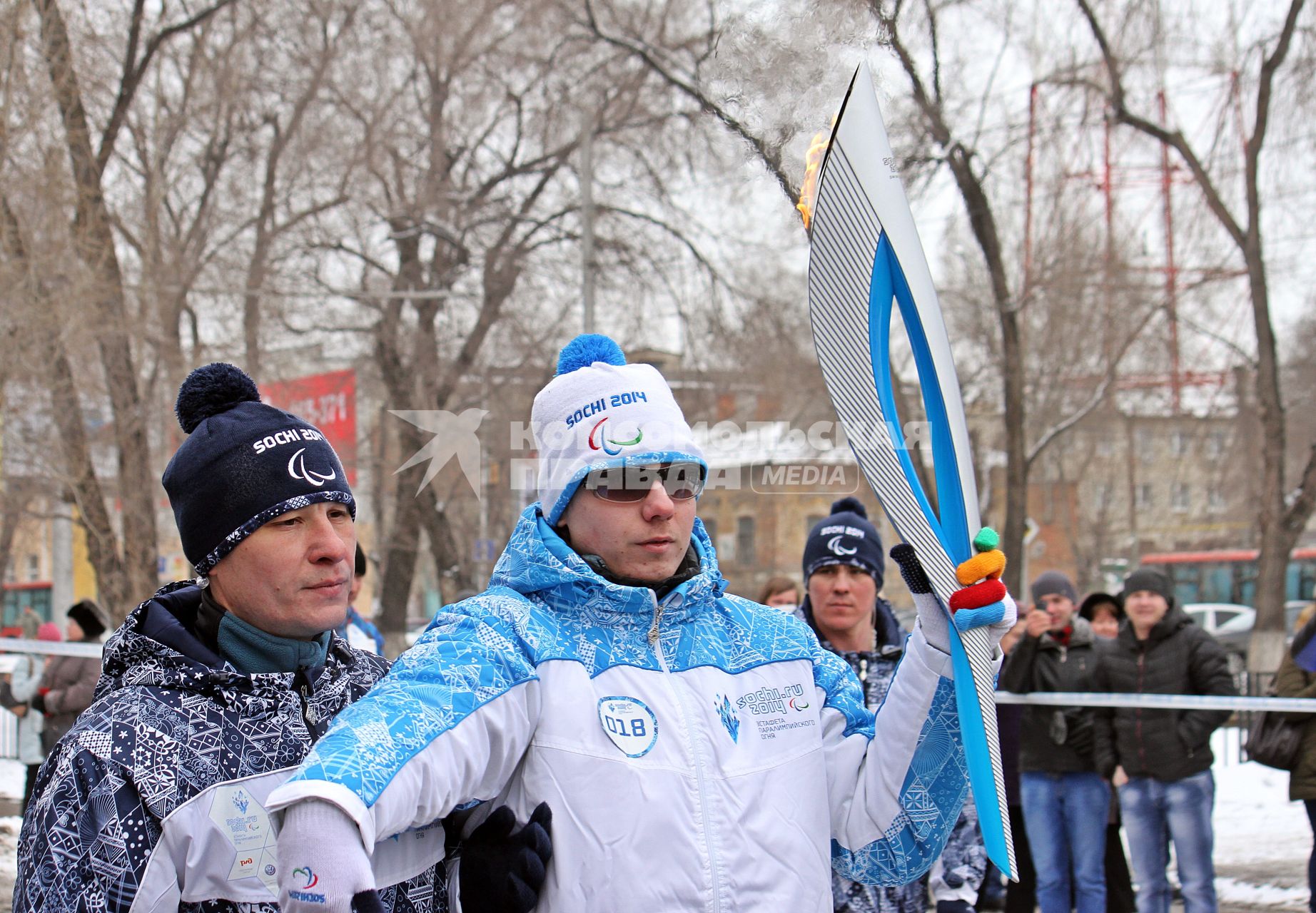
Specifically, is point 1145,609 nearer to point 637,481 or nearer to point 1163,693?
point 1163,693

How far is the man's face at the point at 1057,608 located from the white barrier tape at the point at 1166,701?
0.35 meters

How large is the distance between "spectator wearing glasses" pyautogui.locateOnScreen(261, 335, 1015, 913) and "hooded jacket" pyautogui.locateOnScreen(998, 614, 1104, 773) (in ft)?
13.9

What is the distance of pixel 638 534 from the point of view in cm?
210

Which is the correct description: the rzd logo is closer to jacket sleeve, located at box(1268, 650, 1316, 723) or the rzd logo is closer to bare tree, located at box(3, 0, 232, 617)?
jacket sleeve, located at box(1268, 650, 1316, 723)

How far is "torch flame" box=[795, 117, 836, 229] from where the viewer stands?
2.06 m

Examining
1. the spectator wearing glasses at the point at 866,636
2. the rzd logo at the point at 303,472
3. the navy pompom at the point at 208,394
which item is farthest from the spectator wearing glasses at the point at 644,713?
the spectator wearing glasses at the point at 866,636

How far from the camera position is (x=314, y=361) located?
1599 centimetres

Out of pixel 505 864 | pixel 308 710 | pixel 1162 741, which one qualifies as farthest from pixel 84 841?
pixel 1162 741

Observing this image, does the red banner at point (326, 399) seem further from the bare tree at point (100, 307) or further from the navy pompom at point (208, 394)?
the navy pompom at point (208, 394)

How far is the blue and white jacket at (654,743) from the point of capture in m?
1.81

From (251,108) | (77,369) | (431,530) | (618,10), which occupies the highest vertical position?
(618,10)

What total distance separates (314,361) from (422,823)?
48.9 ft

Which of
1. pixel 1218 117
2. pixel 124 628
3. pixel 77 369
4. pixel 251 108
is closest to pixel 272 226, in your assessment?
pixel 251 108

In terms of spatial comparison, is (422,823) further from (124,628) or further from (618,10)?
(618,10)
